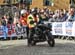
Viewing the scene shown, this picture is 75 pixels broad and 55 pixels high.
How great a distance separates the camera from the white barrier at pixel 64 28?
77.4 feet

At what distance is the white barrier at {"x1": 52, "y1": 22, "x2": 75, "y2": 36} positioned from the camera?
928 inches

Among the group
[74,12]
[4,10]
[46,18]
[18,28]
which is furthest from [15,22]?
[4,10]

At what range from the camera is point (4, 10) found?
3341 cm

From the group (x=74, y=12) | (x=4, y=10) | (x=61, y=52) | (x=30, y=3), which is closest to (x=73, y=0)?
(x=30, y=3)

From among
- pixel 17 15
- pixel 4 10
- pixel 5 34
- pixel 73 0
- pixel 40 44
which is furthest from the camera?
pixel 73 0

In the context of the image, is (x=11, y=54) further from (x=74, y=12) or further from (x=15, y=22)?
(x=74, y=12)

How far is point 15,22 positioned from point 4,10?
8.35 metres

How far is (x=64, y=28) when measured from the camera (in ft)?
79.5

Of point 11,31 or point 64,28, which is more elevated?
point 64,28

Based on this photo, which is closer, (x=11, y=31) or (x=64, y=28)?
(x=64, y=28)

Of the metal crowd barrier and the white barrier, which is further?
the metal crowd barrier

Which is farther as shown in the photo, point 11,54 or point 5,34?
point 5,34

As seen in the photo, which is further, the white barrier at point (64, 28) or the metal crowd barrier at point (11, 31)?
the metal crowd barrier at point (11, 31)

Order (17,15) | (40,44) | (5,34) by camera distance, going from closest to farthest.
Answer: (40,44), (5,34), (17,15)
